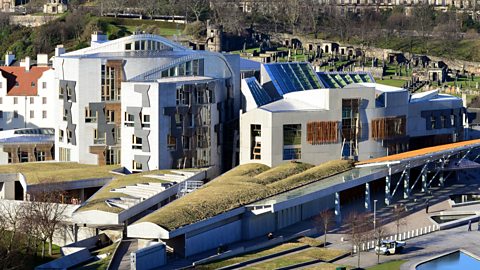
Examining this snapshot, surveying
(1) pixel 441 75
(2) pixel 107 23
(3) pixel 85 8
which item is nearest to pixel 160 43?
(1) pixel 441 75

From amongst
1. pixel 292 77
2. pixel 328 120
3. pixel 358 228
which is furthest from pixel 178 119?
pixel 358 228

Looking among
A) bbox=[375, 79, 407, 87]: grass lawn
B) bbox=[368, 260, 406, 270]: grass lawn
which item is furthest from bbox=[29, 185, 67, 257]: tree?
bbox=[375, 79, 407, 87]: grass lawn

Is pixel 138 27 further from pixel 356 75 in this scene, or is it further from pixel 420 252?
pixel 420 252

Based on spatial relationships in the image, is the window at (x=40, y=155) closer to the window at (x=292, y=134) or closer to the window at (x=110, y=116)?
the window at (x=110, y=116)

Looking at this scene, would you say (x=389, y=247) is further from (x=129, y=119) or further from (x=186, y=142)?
(x=129, y=119)

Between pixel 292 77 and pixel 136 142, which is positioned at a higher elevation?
pixel 292 77
